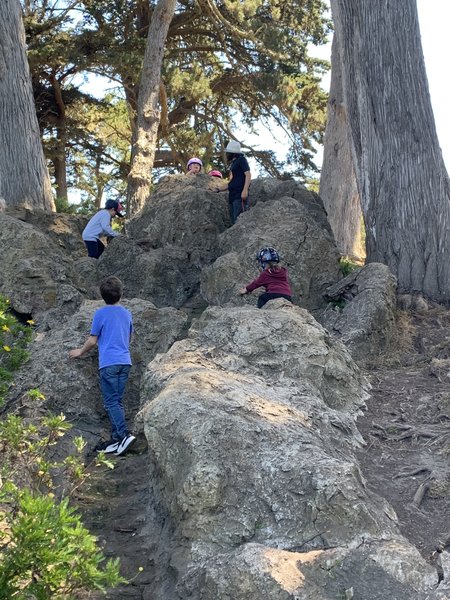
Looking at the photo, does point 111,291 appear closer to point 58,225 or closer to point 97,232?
point 97,232

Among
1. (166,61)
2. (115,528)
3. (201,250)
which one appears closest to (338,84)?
(166,61)

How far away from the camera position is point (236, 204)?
10.6m

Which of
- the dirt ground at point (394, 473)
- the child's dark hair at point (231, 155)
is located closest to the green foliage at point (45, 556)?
the dirt ground at point (394, 473)

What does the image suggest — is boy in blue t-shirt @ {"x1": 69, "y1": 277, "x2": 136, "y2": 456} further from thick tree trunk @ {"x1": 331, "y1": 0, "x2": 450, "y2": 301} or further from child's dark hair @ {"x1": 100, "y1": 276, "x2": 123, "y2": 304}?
thick tree trunk @ {"x1": 331, "y1": 0, "x2": 450, "y2": 301}

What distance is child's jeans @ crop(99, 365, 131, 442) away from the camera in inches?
249

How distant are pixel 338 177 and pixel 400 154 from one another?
5.84m

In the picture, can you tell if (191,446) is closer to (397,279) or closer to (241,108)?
(397,279)

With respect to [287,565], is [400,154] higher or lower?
higher

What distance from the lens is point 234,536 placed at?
4.28 m

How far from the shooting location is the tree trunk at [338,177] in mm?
15164

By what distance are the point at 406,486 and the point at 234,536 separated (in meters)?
1.60

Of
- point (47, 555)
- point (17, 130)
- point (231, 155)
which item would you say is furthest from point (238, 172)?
point (47, 555)

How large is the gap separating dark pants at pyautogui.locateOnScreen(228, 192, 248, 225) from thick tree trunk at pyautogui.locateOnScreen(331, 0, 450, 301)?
5.21 feet

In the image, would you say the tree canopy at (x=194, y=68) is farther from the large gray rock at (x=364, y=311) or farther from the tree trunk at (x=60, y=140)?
the large gray rock at (x=364, y=311)
